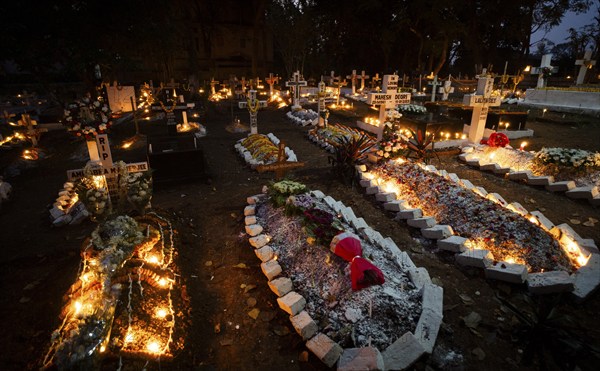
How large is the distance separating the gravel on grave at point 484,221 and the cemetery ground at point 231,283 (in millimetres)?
689

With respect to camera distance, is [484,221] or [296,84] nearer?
[484,221]

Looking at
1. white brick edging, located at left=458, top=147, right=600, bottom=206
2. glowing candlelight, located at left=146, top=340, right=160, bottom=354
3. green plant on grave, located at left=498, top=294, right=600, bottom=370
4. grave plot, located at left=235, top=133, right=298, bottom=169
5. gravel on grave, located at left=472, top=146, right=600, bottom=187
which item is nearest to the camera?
green plant on grave, located at left=498, top=294, right=600, bottom=370

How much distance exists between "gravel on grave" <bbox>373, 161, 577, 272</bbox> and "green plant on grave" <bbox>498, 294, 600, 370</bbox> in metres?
1.59

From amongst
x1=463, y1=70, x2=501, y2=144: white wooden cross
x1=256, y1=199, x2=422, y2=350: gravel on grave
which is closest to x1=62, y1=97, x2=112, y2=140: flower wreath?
x1=256, y1=199, x2=422, y2=350: gravel on grave

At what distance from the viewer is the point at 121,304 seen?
13.5 ft

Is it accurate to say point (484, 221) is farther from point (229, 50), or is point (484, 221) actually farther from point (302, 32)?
point (229, 50)

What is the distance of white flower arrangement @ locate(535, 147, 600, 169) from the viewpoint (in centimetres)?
816

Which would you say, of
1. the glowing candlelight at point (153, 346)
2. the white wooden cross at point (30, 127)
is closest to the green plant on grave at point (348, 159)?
the glowing candlelight at point (153, 346)

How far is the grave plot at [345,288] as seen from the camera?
368cm

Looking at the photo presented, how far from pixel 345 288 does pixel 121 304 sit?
Result: 2.97m

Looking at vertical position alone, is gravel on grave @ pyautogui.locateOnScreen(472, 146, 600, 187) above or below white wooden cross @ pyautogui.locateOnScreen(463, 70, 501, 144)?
below

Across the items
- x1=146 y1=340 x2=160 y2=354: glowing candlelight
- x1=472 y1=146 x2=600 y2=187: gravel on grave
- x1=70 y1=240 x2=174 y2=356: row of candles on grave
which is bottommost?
x1=146 y1=340 x2=160 y2=354: glowing candlelight

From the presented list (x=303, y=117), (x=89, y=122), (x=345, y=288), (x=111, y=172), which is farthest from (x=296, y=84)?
(x=345, y=288)

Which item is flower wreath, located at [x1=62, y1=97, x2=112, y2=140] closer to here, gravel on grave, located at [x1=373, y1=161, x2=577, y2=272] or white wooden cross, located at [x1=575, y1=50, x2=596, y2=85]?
gravel on grave, located at [x1=373, y1=161, x2=577, y2=272]
